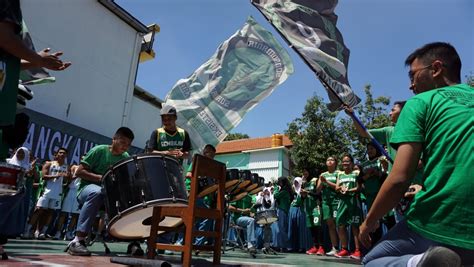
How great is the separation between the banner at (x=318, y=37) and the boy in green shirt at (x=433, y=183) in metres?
2.92

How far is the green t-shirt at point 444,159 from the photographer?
5.49ft

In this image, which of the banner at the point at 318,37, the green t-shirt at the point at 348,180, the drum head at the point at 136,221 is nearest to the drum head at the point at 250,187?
the green t-shirt at the point at 348,180

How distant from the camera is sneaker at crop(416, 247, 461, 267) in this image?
1538 mm

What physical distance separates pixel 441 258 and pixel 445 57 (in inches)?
40.7

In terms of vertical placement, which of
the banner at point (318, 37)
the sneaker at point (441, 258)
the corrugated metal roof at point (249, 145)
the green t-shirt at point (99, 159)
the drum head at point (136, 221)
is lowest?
the sneaker at point (441, 258)

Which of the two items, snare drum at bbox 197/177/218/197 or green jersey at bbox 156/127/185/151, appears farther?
snare drum at bbox 197/177/218/197

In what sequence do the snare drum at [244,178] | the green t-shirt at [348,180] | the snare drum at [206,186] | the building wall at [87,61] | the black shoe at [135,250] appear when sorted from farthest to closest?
1. the building wall at [87,61]
2. the green t-shirt at [348,180]
3. the snare drum at [244,178]
4. the snare drum at [206,186]
5. the black shoe at [135,250]

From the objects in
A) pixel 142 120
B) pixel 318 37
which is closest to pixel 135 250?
pixel 318 37

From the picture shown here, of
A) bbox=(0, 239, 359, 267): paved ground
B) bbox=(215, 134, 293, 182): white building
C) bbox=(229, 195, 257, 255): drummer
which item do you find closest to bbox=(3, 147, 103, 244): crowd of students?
bbox=(0, 239, 359, 267): paved ground

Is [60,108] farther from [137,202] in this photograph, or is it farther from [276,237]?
[137,202]

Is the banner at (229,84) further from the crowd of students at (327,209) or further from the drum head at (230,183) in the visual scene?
the crowd of students at (327,209)

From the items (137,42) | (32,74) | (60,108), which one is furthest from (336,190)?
(137,42)

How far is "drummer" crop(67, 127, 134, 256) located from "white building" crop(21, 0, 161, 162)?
8709mm

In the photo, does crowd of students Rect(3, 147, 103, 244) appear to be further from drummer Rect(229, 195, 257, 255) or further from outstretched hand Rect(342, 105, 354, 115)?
outstretched hand Rect(342, 105, 354, 115)
